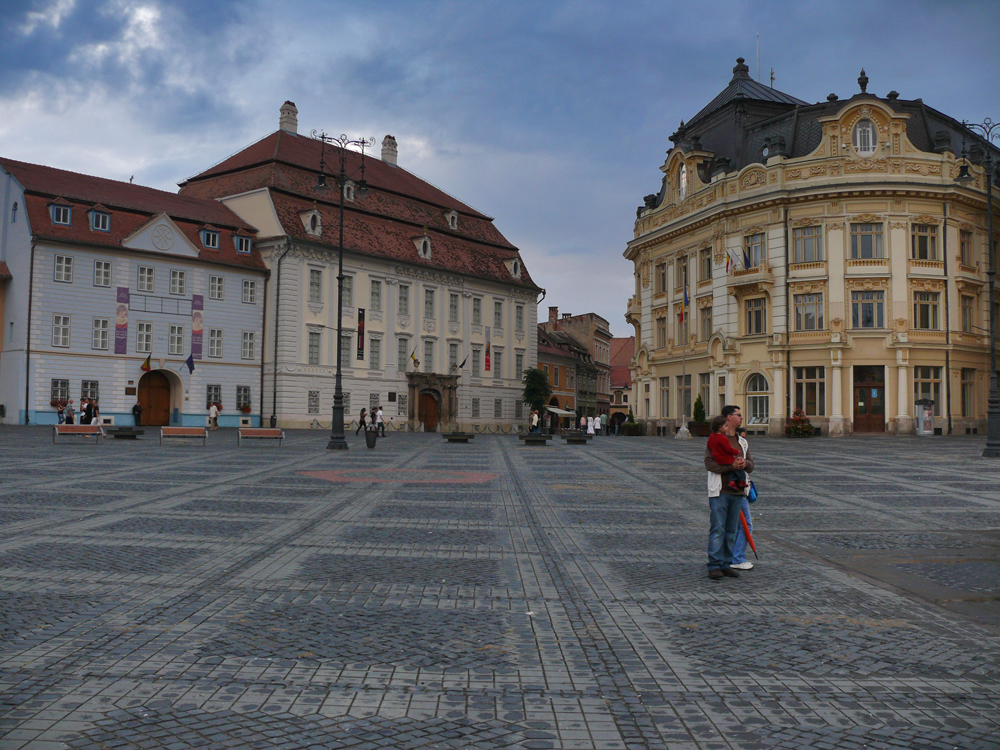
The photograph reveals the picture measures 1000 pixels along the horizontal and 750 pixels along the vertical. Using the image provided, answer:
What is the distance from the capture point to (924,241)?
46.7 metres

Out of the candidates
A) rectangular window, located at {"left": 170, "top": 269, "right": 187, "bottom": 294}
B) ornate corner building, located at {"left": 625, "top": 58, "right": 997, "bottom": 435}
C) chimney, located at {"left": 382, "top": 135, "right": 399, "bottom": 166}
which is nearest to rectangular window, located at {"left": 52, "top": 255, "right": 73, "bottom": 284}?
rectangular window, located at {"left": 170, "top": 269, "right": 187, "bottom": 294}

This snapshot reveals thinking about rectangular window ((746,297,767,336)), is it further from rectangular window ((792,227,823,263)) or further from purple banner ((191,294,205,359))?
purple banner ((191,294,205,359))

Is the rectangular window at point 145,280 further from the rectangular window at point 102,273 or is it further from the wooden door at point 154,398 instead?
the wooden door at point 154,398

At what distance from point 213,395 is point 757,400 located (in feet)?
102

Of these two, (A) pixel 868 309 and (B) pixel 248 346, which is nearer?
(A) pixel 868 309

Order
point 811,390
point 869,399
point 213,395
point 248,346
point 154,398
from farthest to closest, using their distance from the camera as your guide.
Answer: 1. point 248,346
2. point 213,395
3. point 154,398
4. point 811,390
5. point 869,399

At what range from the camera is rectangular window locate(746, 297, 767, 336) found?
1930 inches

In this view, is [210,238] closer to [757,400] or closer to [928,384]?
[757,400]

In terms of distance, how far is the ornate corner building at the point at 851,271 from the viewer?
151ft

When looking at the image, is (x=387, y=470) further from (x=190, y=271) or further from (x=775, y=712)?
(x=190, y=271)

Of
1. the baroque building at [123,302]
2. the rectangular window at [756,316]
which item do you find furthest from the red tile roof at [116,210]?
the rectangular window at [756,316]

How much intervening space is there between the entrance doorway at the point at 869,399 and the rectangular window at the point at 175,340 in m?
37.0

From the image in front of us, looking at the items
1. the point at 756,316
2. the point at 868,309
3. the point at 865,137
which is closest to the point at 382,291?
the point at 756,316

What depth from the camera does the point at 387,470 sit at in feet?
69.2
